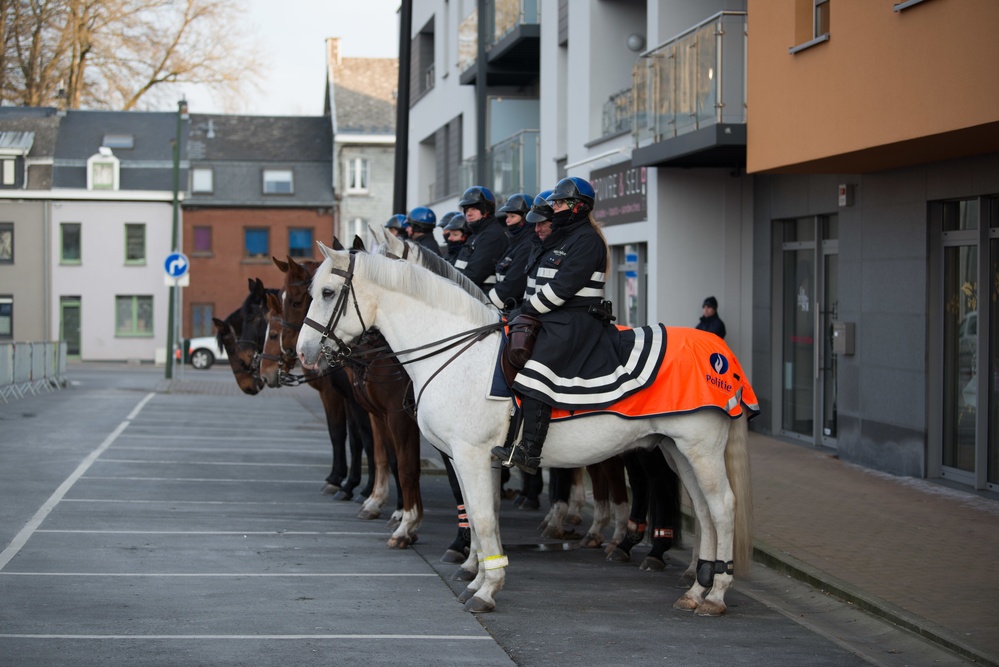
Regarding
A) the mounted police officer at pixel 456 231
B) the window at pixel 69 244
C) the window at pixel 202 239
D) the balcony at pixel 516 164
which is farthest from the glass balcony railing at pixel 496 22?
the window at pixel 69 244

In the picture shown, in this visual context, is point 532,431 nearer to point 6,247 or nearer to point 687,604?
point 687,604

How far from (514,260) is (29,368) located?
21902 mm

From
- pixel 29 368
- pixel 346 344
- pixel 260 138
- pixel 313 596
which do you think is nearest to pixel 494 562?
pixel 313 596

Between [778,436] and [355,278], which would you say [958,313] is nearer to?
[778,436]

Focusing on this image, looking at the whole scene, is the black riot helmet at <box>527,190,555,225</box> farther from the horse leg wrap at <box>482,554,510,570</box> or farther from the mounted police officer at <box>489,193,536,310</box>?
the horse leg wrap at <box>482,554,510,570</box>

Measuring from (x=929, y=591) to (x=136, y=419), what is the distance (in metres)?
16.3

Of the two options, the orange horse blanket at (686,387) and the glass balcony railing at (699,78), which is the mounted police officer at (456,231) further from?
the glass balcony railing at (699,78)

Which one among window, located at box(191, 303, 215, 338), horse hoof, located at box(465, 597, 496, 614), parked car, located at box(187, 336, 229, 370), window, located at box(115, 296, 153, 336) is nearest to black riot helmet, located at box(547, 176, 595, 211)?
horse hoof, located at box(465, 597, 496, 614)

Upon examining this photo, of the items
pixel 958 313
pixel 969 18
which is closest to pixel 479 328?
pixel 969 18

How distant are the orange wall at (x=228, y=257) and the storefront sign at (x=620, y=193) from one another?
35.2m

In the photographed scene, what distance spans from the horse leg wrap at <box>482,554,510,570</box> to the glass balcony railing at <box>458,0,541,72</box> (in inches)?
682

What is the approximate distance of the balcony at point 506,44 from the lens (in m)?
24.8

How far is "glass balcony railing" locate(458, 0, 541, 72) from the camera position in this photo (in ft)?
81.3

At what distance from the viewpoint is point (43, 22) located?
4362 cm
